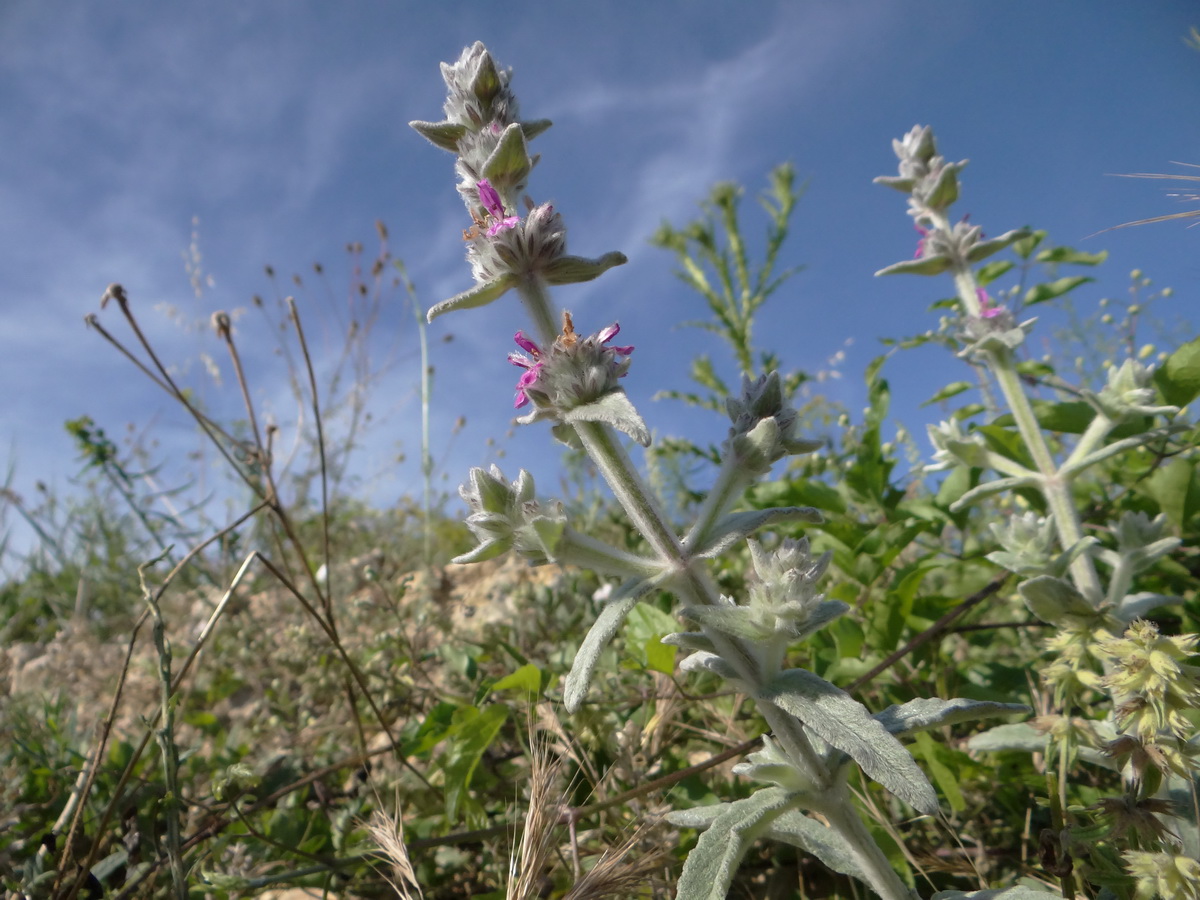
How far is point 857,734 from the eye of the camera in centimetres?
105

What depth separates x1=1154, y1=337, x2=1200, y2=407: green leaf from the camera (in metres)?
2.08

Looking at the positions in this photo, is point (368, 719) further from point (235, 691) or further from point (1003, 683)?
point (1003, 683)

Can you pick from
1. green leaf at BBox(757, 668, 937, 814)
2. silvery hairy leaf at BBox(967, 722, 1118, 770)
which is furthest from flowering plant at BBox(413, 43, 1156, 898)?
silvery hairy leaf at BBox(967, 722, 1118, 770)

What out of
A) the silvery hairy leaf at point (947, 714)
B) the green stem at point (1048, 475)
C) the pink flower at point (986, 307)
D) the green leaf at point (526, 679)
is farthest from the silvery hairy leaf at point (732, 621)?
the pink flower at point (986, 307)

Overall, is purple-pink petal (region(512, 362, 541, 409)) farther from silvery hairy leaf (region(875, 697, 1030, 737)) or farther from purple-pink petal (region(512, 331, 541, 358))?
silvery hairy leaf (region(875, 697, 1030, 737))

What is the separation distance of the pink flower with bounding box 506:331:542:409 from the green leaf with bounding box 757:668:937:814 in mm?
677

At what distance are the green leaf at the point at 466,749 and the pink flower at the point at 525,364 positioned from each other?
840mm

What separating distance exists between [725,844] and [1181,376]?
1964mm

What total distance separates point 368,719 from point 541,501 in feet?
5.37

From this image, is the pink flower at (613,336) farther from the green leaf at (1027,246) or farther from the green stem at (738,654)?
the green leaf at (1027,246)

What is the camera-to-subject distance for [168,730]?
148cm

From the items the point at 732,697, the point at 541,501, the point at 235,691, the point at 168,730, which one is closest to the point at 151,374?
the point at 168,730

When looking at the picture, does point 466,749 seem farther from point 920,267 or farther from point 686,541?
point 920,267

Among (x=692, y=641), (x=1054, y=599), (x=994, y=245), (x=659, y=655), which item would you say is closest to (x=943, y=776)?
(x=1054, y=599)
